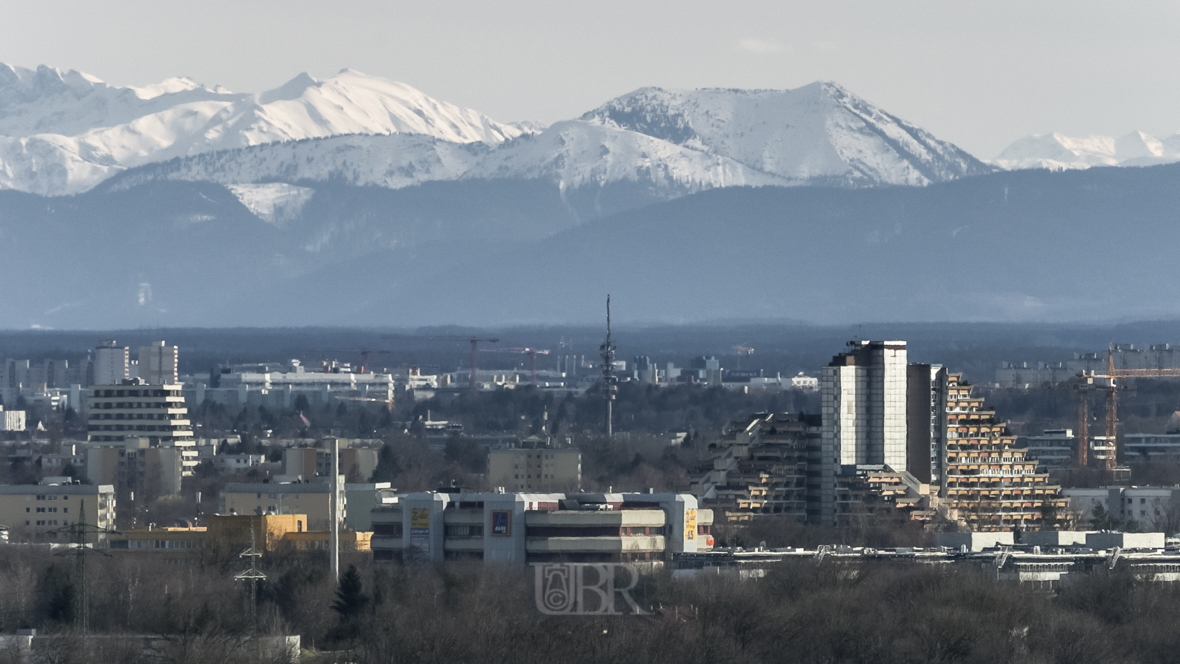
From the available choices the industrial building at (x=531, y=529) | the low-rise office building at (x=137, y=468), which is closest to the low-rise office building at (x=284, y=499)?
the low-rise office building at (x=137, y=468)

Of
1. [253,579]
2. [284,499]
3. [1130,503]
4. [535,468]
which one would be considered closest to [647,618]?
[253,579]

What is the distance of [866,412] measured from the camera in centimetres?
10175

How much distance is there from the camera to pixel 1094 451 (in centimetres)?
15012

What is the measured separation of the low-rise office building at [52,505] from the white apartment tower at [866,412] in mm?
21966

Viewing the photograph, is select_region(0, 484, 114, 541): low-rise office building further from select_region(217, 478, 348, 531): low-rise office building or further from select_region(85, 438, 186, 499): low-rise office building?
select_region(85, 438, 186, 499): low-rise office building

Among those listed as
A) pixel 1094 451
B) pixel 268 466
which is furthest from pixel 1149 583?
pixel 1094 451

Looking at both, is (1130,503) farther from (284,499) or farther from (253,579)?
(253,579)

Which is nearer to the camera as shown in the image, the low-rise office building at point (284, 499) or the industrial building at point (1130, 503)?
the low-rise office building at point (284, 499)

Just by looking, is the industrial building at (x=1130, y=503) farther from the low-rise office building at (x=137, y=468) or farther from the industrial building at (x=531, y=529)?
the low-rise office building at (x=137, y=468)

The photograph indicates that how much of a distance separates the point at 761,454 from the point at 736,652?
4094 cm

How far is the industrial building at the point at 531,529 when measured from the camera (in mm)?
76312

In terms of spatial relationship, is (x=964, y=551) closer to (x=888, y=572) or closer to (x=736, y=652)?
(x=888, y=572)

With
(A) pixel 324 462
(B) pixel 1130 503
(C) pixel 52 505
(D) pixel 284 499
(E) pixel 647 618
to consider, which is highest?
(A) pixel 324 462

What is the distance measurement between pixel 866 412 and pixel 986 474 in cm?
461
